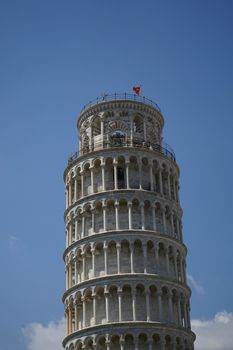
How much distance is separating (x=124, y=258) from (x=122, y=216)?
3877mm

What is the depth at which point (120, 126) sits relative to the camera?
210 feet

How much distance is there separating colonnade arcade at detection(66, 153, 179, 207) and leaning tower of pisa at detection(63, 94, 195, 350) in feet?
0.30

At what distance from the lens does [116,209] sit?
2287 inches

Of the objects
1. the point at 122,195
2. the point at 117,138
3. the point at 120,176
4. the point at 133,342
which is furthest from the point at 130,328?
the point at 117,138

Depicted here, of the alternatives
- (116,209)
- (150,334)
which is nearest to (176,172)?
(116,209)

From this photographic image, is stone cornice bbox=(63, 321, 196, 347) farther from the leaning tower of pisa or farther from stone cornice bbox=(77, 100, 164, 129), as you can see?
stone cornice bbox=(77, 100, 164, 129)

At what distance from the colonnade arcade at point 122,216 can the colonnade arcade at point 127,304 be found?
5.25 m

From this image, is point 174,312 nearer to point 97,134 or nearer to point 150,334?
point 150,334

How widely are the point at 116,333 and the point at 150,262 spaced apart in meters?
7.07

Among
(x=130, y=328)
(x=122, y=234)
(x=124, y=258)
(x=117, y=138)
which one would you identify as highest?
(x=117, y=138)

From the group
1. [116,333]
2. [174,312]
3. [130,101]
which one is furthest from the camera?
[130,101]

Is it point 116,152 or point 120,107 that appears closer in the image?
point 116,152

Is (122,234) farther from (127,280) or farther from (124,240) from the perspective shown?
(127,280)

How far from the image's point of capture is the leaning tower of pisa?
5447 centimetres
